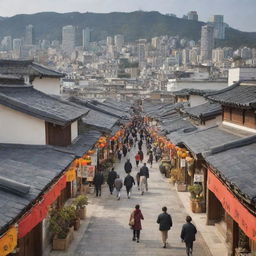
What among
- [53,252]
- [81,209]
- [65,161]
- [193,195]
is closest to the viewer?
[53,252]

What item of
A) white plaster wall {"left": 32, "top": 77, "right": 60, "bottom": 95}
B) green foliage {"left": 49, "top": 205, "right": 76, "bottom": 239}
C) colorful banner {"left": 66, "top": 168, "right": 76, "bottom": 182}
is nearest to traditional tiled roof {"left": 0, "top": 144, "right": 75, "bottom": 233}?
colorful banner {"left": 66, "top": 168, "right": 76, "bottom": 182}

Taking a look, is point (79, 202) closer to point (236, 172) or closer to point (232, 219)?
point (232, 219)

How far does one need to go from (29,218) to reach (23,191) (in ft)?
2.43

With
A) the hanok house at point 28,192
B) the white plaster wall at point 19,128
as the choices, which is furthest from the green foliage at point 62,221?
the white plaster wall at point 19,128

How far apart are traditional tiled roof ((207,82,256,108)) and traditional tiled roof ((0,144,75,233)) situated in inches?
298

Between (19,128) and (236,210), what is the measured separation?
11014mm

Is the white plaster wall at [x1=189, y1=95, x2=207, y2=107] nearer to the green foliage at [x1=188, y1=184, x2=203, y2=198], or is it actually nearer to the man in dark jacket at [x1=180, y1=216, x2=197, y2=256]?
the green foliage at [x1=188, y1=184, x2=203, y2=198]

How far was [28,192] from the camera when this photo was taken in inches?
463

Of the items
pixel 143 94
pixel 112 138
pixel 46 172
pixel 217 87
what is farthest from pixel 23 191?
pixel 143 94

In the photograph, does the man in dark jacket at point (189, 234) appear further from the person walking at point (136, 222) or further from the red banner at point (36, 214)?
the red banner at point (36, 214)

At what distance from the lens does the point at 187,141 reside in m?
24.5

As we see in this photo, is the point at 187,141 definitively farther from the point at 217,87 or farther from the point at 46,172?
the point at 217,87

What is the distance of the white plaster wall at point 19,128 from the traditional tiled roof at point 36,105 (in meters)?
0.47

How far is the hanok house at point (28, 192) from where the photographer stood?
32.9 feet
